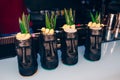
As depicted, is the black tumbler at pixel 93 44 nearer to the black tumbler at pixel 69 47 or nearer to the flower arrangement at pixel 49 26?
the black tumbler at pixel 69 47

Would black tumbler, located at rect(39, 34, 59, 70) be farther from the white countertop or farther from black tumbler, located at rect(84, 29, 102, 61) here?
black tumbler, located at rect(84, 29, 102, 61)

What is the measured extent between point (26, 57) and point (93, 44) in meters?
0.38

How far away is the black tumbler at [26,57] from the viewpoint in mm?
796

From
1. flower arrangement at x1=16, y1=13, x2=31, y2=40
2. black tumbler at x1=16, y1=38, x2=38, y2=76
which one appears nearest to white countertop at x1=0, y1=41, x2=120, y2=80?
black tumbler at x1=16, y1=38, x2=38, y2=76

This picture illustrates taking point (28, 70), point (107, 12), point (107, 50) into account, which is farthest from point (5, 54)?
point (107, 12)

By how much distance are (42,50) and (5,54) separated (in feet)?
0.87

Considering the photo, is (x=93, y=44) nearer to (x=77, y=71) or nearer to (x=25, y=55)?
(x=77, y=71)

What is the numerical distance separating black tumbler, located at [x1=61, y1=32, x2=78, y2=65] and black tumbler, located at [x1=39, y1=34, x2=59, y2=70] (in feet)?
0.21

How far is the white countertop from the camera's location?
0.88 m

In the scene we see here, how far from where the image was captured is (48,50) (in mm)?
862

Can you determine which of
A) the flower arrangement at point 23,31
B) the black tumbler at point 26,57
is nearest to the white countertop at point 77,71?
the black tumbler at point 26,57

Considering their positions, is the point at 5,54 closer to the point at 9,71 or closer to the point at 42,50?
the point at 9,71

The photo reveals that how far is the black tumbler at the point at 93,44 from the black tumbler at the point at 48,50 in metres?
0.21

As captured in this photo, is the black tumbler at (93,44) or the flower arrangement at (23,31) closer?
the flower arrangement at (23,31)
